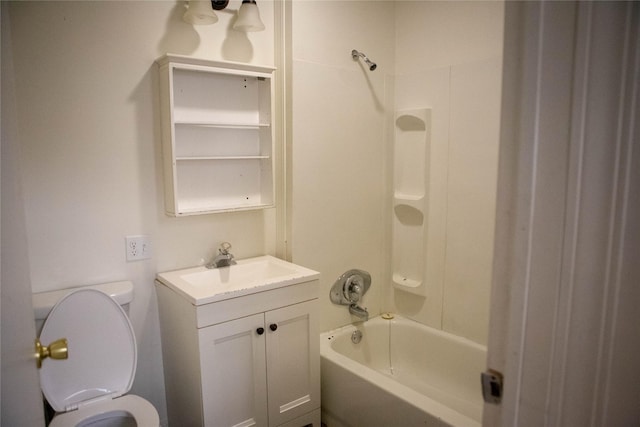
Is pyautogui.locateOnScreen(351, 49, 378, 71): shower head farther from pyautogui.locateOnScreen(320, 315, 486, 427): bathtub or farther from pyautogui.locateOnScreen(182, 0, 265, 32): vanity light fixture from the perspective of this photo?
pyautogui.locateOnScreen(320, 315, 486, 427): bathtub

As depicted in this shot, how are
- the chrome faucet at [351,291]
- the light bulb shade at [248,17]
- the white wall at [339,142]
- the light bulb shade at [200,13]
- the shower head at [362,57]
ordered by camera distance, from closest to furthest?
the light bulb shade at [200,13] → the light bulb shade at [248,17] → the white wall at [339,142] → the shower head at [362,57] → the chrome faucet at [351,291]

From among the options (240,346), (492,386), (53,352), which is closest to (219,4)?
(240,346)

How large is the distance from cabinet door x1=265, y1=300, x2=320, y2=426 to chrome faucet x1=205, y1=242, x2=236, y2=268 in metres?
0.40

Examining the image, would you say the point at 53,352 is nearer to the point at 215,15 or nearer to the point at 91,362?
the point at 91,362

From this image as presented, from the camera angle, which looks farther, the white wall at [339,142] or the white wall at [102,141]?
the white wall at [339,142]

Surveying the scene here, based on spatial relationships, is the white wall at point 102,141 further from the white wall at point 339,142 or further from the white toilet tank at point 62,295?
the white wall at point 339,142

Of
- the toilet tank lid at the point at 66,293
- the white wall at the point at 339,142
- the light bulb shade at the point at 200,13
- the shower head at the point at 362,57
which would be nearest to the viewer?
the toilet tank lid at the point at 66,293

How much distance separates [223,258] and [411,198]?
114 cm

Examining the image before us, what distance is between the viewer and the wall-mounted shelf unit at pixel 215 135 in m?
1.90

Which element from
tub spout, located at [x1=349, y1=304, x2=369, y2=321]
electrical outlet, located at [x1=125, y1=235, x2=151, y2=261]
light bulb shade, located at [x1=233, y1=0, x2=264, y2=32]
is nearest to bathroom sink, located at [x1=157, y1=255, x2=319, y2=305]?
electrical outlet, located at [x1=125, y1=235, x2=151, y2=261]

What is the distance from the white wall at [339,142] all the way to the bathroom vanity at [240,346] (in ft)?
1.22

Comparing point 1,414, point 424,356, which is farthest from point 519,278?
point 424,356

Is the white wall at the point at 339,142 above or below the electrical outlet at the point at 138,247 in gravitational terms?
above

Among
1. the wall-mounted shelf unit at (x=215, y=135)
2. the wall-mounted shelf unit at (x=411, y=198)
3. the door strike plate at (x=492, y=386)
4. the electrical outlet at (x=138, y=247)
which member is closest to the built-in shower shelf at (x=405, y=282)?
the wall-mounted shelf unit at (x=411, y=198)
